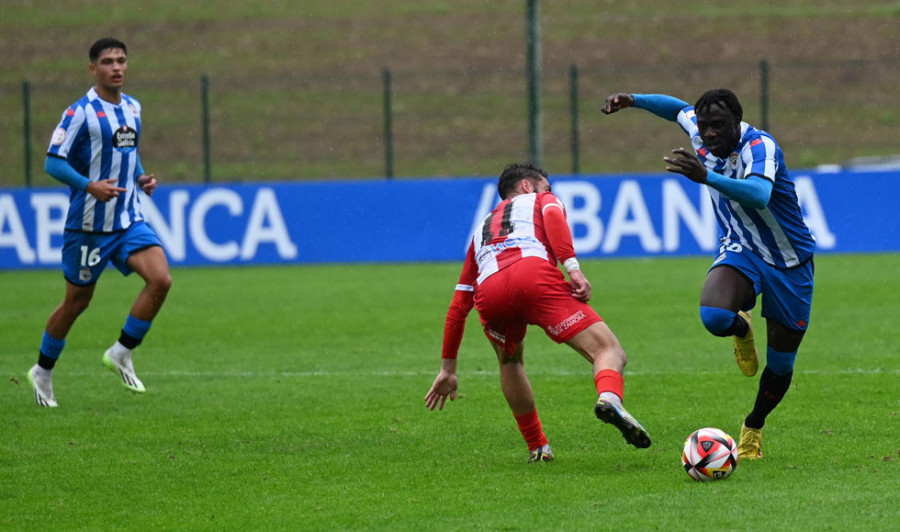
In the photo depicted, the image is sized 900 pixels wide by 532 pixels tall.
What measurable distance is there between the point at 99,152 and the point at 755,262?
449 cm

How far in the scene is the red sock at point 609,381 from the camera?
5.65 metres

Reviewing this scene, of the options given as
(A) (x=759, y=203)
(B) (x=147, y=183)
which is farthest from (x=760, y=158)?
(B) (x=147, y=183)

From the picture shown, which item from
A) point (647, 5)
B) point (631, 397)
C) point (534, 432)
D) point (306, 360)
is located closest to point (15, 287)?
point (306, 360)

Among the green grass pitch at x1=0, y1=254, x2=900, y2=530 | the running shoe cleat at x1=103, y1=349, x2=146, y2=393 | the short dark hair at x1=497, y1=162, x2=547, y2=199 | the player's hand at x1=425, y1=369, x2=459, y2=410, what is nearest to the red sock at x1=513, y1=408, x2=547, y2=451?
the green grass pitch at x1=0, y1=254, x2=900, y2=530

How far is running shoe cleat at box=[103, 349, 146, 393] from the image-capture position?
28.1 ft

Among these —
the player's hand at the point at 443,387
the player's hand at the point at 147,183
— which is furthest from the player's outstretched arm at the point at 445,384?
the player's hand at the point at 147,183

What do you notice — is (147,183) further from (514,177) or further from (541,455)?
(541,455)

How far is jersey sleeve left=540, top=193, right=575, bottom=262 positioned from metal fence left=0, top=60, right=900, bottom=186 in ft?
70.7

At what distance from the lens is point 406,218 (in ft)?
57.9

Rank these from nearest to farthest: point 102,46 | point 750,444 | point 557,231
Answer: point 557,231 → point 750,444 → point 102,46

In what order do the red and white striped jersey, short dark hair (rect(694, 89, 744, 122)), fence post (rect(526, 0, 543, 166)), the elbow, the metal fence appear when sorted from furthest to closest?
the metal fence < fence post (rect(526, 0, 543, 166)) < short dark hair (rect(694, 89, 744, 122)) < the red and white striped jersey < the elbow

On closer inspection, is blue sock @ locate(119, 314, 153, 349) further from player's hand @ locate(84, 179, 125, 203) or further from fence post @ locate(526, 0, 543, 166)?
fence post @ locate(526, 0, 543, 166)

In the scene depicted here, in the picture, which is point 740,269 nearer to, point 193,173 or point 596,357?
point 596,357

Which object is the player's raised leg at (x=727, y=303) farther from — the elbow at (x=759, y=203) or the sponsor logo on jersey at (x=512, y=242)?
the sponsor logo on jersey at (x=512, y=242)
